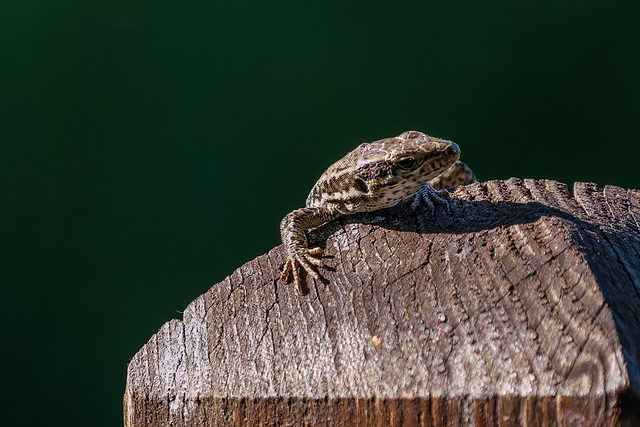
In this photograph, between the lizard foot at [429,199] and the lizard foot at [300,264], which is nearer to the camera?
the lizard foot at [300,264]

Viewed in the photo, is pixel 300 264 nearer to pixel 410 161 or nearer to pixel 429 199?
pixel 429 199

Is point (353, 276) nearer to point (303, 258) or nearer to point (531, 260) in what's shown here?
point (303, 258)

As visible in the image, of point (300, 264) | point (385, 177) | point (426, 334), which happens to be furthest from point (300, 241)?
point (426, 334)

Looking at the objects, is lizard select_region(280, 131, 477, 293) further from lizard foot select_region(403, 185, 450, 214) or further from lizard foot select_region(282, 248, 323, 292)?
lizard foot select_region(282, 248, 323, 292)

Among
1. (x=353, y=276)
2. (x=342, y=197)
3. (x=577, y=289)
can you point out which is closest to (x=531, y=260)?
(x=577, y=289)

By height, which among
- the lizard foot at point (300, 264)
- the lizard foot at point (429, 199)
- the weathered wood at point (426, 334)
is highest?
the lizard foot at point (429, 199)

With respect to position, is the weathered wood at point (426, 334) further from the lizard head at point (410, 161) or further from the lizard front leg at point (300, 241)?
the lizard head at point (410, 161)

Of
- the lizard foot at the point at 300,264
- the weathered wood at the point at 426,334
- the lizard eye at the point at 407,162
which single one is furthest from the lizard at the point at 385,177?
the weathered wood at the point at 426,334

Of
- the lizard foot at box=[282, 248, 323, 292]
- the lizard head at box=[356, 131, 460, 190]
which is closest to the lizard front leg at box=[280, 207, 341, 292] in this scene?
the lizard foot at box=[282, 248, 323, 292]
